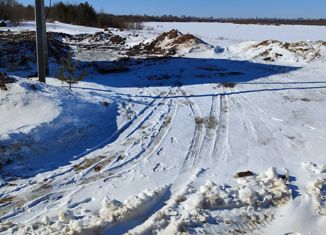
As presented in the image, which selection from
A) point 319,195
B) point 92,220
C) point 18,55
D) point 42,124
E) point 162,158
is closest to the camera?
point 92,220

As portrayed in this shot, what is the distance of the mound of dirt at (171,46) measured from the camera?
74.3ft

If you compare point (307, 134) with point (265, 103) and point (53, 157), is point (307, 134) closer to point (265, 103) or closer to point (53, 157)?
point (265, 103)

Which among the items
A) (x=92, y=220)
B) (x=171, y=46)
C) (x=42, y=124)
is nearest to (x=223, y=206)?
(x=92, y=220)

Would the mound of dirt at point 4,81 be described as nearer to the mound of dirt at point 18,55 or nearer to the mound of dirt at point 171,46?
the mound of dirt at point 18,55

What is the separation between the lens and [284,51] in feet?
65.0

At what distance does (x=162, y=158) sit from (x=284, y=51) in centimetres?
1422

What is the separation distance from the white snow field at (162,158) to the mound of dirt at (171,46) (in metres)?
9.48

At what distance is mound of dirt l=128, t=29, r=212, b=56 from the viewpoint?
22.6 meters

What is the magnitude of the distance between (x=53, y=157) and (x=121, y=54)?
50.5 ft

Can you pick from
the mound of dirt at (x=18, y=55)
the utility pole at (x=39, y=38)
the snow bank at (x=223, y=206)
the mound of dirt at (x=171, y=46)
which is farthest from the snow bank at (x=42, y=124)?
the mound of dirt at (x=171, y=46)

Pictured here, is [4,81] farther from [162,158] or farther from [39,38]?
[162,158]

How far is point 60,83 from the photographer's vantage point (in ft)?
39.7

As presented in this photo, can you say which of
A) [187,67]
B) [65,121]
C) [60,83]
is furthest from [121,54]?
[65,121]

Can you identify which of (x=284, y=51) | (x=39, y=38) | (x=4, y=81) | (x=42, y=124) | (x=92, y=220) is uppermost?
(x=39, y=38)
